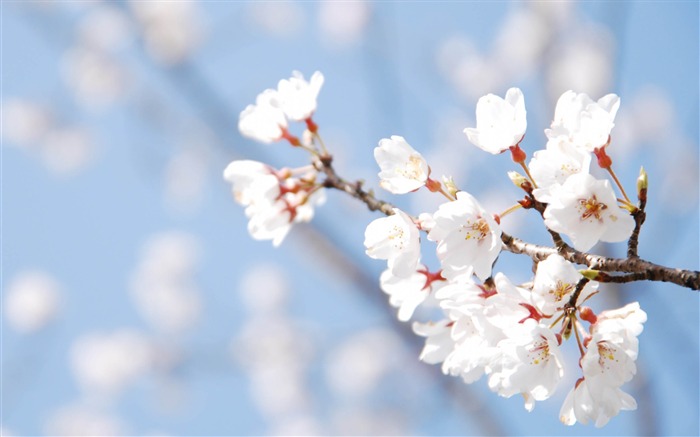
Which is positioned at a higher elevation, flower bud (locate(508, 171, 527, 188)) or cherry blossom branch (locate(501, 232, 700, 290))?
flower bud (locate(508, 171, 527, 188))

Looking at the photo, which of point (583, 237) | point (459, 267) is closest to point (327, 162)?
point (459, 267)

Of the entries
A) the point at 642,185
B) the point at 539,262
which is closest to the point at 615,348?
the point at 539,262

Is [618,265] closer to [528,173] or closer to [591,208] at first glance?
[591,208]

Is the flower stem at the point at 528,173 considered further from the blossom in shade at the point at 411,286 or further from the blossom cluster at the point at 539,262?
the blossom in shade at the point at 411,286

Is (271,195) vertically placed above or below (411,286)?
above

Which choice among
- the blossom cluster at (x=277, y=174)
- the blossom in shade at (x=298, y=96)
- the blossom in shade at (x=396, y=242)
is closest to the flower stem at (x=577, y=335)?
the blossom in shade at (x=396, y=242)

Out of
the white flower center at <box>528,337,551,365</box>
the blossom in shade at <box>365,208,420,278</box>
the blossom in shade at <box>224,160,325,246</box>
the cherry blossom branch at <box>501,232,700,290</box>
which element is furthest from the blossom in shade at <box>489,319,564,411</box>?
the blossom in shade at <box>224,160,325,246</box>

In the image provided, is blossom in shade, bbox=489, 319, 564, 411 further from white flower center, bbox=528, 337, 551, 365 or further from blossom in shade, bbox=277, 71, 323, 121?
blossom in shade, bbox=277, 71, 323, 121
